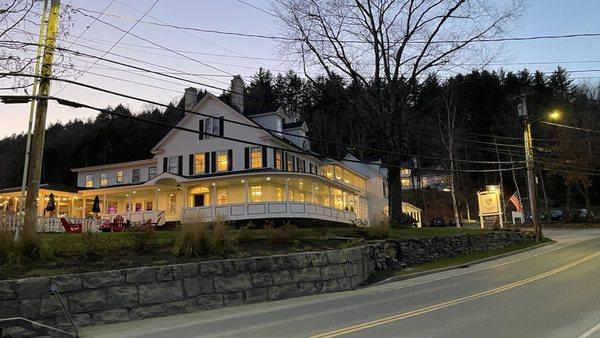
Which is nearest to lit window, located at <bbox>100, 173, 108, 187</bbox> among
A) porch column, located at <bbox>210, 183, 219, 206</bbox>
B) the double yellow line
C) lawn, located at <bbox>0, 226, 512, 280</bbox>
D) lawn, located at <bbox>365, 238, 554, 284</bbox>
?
porch column, located at <bbox>210, 183, 219, 206</bbox>

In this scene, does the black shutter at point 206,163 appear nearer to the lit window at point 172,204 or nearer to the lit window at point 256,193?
the lit window at point 172,204

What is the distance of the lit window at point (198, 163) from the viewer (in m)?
38.5

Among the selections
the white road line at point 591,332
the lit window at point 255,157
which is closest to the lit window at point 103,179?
Answer: the lit window at point 255,157

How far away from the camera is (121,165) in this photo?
→ 45.3 meters

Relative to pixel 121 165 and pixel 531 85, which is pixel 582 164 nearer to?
pixel 531 85

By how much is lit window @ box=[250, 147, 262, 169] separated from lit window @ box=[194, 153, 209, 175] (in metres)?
4.27

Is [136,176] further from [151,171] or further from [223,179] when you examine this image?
[223,179]

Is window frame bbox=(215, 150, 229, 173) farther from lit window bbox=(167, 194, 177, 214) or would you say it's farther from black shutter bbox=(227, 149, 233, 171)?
lit window bbox=(167, 194, 177, 214)

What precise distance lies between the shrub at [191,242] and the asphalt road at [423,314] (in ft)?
7.63

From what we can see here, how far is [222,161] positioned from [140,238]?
23.3 meters

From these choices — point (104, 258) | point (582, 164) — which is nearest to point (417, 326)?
point (104, 258)

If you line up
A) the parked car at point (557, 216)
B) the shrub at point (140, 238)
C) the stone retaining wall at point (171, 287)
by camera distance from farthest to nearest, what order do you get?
the parked car at point (557, 216)
the shrub at point (140, 238)
the stone retaining wall at point (171, 287)

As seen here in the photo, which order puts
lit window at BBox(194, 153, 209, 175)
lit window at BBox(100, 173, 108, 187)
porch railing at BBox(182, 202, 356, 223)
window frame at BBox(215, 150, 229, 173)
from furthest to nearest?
lit window at BBox(100, 173, 108, 187)
lit window at BBox(194, 153, 209, 175)
window frame at BBox(215, 150, 229, 173)
porch railing at BBox(182, 202, 356, 223)

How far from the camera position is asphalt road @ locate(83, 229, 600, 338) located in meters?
8.77
